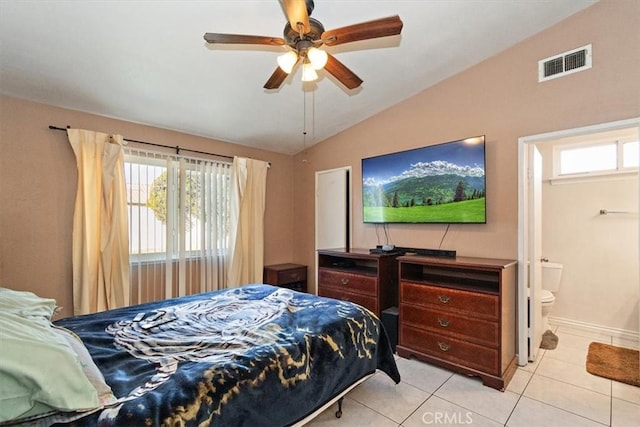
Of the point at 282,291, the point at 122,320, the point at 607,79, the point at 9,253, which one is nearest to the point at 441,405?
the point at 282,291

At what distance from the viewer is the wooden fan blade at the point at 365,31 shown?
1.54 meters

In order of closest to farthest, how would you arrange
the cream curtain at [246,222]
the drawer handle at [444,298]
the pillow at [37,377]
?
the pillow at [37,377], the drawer handle at [444,298], the cream curtain at [246,222]

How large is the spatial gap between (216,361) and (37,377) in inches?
23.7

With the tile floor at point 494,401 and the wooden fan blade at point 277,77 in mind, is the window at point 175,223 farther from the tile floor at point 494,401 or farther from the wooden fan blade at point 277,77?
the tile floor at point 494,401

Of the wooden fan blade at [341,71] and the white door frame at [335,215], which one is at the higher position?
the wooden fan blade at [341,71]

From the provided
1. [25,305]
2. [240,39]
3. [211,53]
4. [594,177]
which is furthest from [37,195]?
[594,177]

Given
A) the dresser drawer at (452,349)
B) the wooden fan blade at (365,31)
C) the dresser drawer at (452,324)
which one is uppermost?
the wooden fan blade at (365,31)

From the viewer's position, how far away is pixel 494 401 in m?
2.04

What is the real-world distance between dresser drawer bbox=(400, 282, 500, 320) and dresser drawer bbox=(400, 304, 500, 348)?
0.17ft

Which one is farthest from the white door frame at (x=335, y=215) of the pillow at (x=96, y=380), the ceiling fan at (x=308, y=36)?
the pillow at (x=96, y=380)

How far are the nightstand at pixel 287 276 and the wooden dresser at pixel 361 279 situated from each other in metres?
0.77

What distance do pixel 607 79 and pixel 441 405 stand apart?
106 inches

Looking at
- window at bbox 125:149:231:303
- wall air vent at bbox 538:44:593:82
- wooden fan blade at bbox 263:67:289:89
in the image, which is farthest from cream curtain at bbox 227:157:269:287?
wall air vent at bbox 538:44:593:82

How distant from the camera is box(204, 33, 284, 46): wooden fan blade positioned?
5.55 feet
